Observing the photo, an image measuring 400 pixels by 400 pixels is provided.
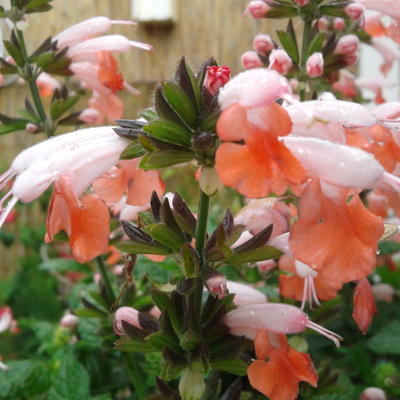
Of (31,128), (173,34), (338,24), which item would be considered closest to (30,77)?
(31,128)

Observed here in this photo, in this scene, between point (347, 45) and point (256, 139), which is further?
point (347, 45)

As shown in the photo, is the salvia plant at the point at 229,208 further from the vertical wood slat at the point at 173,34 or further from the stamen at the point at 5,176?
the vertical wood slat at the point at 173,34

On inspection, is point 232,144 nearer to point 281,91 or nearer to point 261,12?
point 281,91

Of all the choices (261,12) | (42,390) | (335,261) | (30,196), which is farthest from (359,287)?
(42,390)

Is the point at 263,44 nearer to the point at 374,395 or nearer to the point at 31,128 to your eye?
the point at 31,128

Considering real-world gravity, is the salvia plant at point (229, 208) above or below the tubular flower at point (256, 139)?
below

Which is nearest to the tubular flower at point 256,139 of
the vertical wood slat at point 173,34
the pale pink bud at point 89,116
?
the pale pink bud at point 89,116

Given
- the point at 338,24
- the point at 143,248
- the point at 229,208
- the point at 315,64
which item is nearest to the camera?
the point at 143,248

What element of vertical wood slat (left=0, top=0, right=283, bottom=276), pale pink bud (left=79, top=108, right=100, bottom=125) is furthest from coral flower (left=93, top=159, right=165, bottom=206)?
vertical wood slat (left=0, top=0, right=283, bottom=276)
